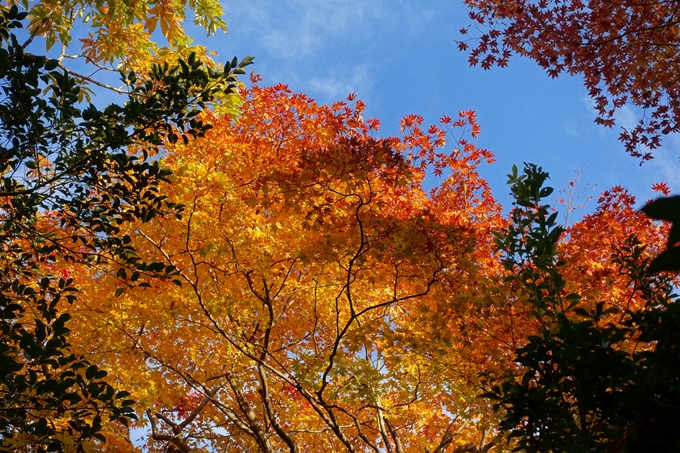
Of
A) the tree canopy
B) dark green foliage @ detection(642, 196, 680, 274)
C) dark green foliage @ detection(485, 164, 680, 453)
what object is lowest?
dark green foliage @ detection(642, 196, 680, 274)

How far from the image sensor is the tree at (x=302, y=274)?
6477mm

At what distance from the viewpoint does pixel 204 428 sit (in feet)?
35.2

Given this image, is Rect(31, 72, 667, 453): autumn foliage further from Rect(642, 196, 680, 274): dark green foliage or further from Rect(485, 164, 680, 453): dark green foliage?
Rect(642, 196, 680, 274): dark green foliage

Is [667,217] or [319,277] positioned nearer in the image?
[667,217]

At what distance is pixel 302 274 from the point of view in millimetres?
9359

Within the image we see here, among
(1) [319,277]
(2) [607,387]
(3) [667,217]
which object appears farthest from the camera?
(1) [319,277]

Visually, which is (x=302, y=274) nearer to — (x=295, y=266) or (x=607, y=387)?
(x=295, y=266)

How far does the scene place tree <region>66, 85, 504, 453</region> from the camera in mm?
6477

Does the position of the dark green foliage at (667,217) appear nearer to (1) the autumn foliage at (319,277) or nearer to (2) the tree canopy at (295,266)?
(2) the tree canopy at (295,266)

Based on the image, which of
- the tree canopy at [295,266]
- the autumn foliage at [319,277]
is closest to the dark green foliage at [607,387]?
the tree canopy at [295,266]

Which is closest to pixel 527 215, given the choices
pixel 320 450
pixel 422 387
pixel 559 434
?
pixel 559 434

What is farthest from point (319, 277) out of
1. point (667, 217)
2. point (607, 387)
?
point (667, 217)

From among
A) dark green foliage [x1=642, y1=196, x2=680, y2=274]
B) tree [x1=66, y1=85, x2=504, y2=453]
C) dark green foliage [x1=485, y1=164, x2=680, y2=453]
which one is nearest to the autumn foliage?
tree [x1=66, y1=85, x2=504, y2=453]

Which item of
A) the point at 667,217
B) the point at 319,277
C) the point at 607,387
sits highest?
the point at 319,277
